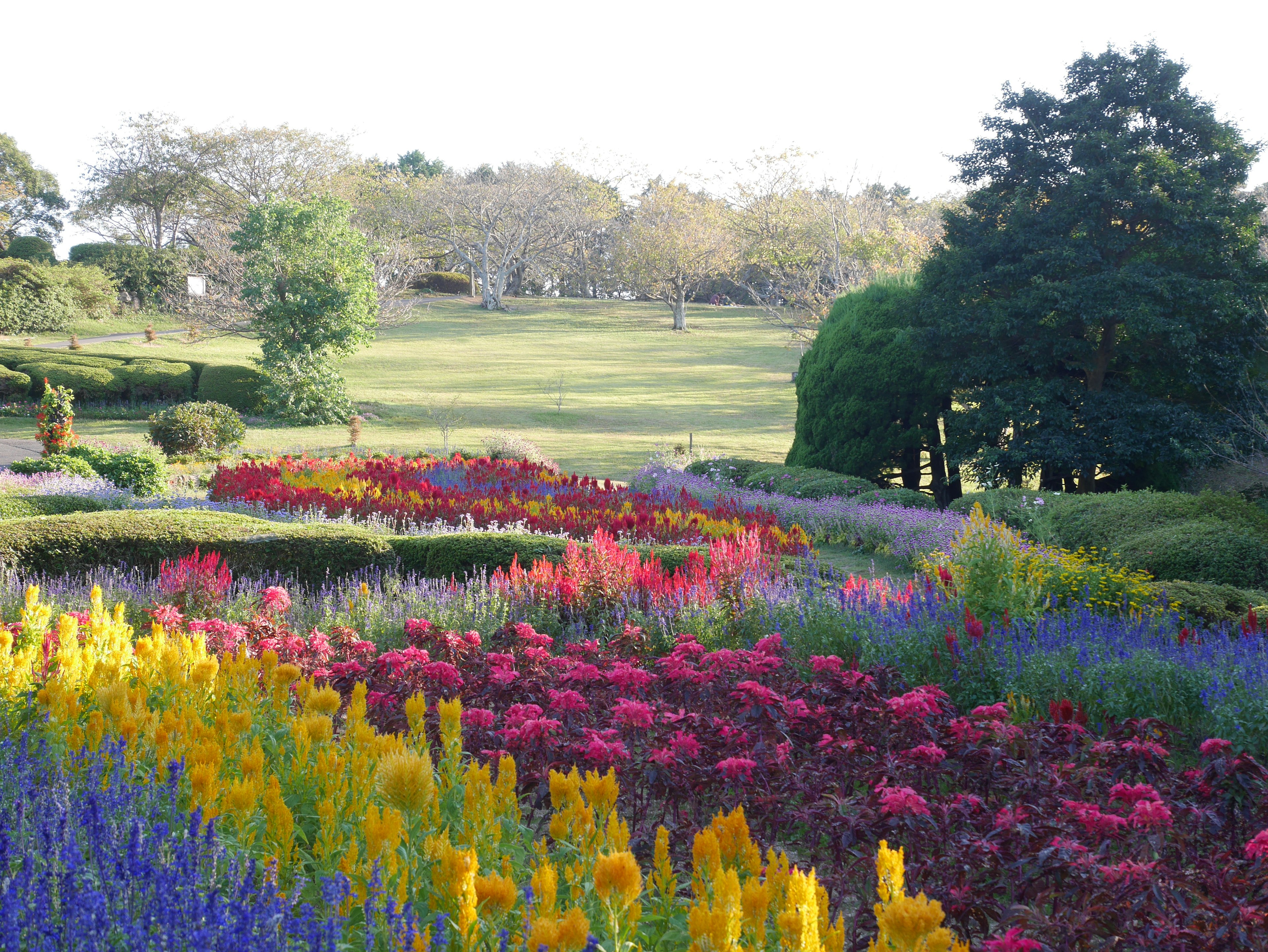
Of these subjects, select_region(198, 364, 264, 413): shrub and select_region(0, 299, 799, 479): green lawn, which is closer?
select_region(0, 299, 799, 479): green lawn

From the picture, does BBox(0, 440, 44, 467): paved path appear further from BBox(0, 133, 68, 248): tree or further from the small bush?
BBox(0, 133, 68, 248): tree

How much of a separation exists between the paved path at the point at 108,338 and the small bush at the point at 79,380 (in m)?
5.09

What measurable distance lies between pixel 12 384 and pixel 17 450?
24.7 feet

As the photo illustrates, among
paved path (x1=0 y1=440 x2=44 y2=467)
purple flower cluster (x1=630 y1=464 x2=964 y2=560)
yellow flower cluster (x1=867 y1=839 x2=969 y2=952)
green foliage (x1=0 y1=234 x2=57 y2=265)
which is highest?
green foliage (x1=0 y1=234 x2=57 y2=265)

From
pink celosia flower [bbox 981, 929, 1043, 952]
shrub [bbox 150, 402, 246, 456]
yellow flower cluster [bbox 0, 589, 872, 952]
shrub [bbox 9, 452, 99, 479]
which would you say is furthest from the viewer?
shrub [bbox 150, 402, 246, 456]

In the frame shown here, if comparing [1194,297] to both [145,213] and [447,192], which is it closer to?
[447,192]

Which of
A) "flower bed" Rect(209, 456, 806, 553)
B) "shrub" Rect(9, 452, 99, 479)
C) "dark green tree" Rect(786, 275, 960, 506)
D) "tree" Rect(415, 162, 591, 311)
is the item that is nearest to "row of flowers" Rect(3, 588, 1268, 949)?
"flower bed" Rect(209, 456, 806, 553)

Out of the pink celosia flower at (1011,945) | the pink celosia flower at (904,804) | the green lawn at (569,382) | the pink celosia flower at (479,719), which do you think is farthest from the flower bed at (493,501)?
the green lawn at (569,382)

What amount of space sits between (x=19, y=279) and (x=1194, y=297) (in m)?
39.2

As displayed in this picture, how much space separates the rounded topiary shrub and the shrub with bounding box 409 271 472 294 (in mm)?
53692

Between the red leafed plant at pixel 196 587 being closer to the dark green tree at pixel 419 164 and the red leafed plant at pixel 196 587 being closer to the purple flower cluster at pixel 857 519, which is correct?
the purple flower cluster at pixel 857 519

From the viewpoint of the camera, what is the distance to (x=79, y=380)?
25266 mm

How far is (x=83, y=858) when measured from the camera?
243cm

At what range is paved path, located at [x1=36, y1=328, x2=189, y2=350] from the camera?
3278 cm
